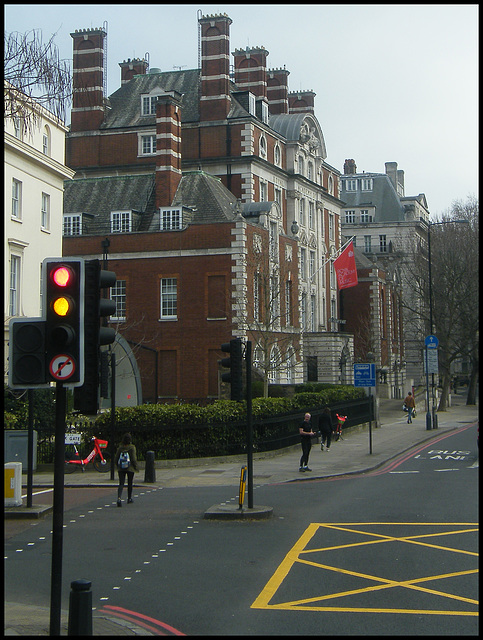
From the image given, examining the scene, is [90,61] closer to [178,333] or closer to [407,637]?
[178,333]

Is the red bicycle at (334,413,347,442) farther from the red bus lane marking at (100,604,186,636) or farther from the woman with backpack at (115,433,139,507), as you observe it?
the red bus lane marking at (100,604,186,636)

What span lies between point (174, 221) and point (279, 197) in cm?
1535

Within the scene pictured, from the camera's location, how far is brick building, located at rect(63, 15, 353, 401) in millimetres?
43875

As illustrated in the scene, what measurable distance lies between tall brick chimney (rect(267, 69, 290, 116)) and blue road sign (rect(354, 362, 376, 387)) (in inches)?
1623

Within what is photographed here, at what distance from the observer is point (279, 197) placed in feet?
193

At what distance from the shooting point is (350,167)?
10800 centimetres

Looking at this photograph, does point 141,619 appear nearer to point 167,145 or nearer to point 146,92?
point 167,145

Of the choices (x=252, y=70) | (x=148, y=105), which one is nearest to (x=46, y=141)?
(x=148, y=105)

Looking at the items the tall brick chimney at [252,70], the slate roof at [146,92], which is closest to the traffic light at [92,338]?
the slate roof at [146,92]

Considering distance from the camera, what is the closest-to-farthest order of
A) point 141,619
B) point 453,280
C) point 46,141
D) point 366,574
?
point 141,619, point 366,574, point 46,141, point 453,280

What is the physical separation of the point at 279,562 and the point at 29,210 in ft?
82.1

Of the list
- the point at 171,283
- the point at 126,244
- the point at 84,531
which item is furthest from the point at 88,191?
the point at 84,531

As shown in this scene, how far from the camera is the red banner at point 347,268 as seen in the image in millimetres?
50250

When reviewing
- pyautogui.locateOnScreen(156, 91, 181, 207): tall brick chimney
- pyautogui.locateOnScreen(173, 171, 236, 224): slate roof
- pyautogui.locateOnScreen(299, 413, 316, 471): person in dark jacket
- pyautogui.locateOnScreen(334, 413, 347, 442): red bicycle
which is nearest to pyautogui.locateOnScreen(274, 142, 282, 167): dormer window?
pyautogui.locateOnScreen(173, 171, 236, 224): slate roof
